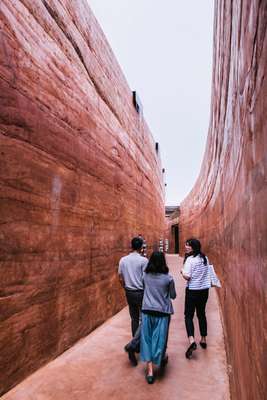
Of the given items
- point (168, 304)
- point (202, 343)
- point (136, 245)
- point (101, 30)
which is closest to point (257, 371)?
point (168, 304)

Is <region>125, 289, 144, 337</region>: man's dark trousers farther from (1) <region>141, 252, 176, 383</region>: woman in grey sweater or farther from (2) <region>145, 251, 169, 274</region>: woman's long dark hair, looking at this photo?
(2) <region>145, 251, 169, 274</region>: woman's long dark hair

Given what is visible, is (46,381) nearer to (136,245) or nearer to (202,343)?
(136,245)

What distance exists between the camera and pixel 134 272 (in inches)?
164

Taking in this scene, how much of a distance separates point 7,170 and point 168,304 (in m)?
2.45

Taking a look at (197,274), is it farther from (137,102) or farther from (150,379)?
(137,102)

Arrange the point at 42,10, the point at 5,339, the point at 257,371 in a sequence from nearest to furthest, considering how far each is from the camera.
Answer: the point at 257,371, the point at 5,339, the point at 42,10

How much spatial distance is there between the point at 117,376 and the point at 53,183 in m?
2.46

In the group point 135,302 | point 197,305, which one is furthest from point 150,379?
point 197,305

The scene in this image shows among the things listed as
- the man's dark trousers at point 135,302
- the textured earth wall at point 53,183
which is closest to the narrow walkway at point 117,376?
the textured earth wall at point 53,183

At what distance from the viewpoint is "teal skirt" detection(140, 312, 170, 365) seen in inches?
135

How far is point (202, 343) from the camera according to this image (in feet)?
13.9

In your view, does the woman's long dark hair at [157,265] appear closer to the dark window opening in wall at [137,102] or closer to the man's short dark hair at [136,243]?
the man's short dark hair at [136,243]

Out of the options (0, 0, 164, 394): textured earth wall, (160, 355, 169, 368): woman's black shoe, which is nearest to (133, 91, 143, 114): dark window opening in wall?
(0, 0, 164, 394): textured earth wall

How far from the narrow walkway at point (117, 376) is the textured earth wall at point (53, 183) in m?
0.22
